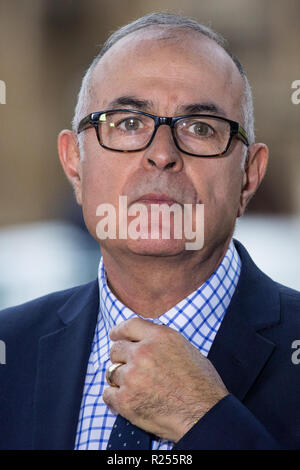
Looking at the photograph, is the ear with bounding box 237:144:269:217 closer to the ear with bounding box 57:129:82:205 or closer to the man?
the man

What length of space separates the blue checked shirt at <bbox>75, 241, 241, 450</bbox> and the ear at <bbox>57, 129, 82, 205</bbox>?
0.36 metres

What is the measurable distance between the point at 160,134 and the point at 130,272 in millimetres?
426

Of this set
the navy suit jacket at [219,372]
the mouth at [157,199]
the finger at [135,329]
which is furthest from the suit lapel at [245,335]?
the mouth at [157,199]

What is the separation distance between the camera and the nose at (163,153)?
189 cm

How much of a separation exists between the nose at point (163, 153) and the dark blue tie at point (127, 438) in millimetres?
698

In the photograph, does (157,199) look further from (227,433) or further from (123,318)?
(227,433)

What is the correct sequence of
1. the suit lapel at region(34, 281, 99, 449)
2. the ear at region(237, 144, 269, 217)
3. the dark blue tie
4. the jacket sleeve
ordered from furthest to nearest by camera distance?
the ear at region(237, 144, 269, 217) < the suit lapel at region(34, 281, 99, 449) < the dark blue tie < the jacket sleeve

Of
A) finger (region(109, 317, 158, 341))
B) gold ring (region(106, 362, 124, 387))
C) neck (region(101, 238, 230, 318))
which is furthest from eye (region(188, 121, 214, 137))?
gold ring (region(106, 362, 124, 387))

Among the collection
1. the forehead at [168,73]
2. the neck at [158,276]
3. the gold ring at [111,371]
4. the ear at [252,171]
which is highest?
the forehead at [168,73]

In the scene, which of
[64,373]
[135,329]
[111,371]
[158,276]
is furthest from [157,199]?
[64,373]

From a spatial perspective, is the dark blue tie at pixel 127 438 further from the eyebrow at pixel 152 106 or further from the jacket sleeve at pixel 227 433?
the eyebrow at pixel 152 106

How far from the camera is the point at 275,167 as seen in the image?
36.9ft

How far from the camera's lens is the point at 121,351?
1798mm

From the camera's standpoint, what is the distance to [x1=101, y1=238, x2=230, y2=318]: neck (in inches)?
79.0
